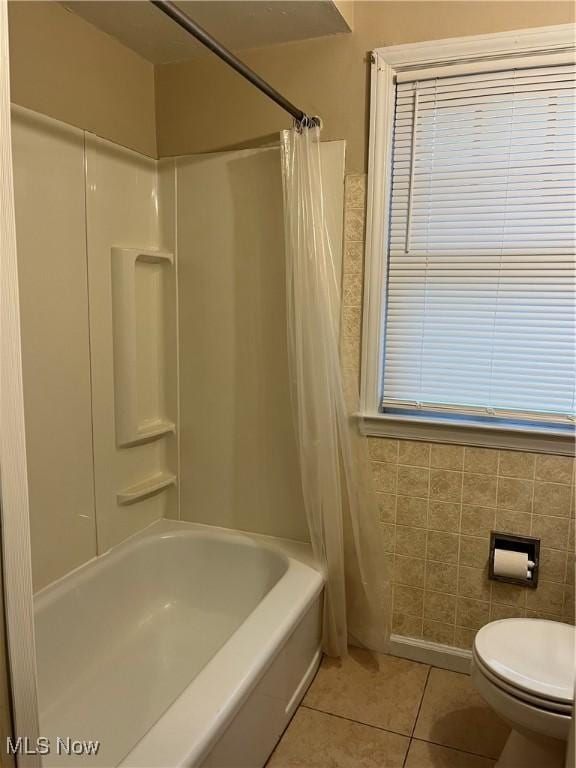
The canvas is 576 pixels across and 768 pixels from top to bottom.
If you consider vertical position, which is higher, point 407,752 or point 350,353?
point 350,353

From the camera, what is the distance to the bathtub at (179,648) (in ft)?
4.70

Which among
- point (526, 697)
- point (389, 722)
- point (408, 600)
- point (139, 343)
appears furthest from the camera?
point (139, 343)

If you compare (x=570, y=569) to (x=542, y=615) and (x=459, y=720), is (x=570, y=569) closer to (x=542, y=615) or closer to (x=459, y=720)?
(x=542, y=615)

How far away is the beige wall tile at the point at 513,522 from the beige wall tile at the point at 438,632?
46cm

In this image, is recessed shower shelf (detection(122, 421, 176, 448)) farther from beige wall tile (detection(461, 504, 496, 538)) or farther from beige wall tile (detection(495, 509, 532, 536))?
beige wall tile (detection(495, 509, 532, 536))

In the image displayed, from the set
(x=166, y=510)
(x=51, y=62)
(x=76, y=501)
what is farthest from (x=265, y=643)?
(x=51, y=62)

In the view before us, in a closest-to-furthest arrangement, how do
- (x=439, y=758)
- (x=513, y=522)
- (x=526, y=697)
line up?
(x=526, y=697) → (x=439, y=758) → (x=513, y=522)

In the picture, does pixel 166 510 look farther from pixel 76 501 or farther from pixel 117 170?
pixel 117 170

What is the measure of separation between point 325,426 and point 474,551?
725mm

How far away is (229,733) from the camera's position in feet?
4.77

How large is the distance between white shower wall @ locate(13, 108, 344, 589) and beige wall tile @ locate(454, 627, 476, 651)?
28.0 inches

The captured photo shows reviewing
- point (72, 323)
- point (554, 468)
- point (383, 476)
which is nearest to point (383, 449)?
point (383, 476)

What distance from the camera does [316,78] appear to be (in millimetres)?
2074

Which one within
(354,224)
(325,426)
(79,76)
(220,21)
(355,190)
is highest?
(220,21)
